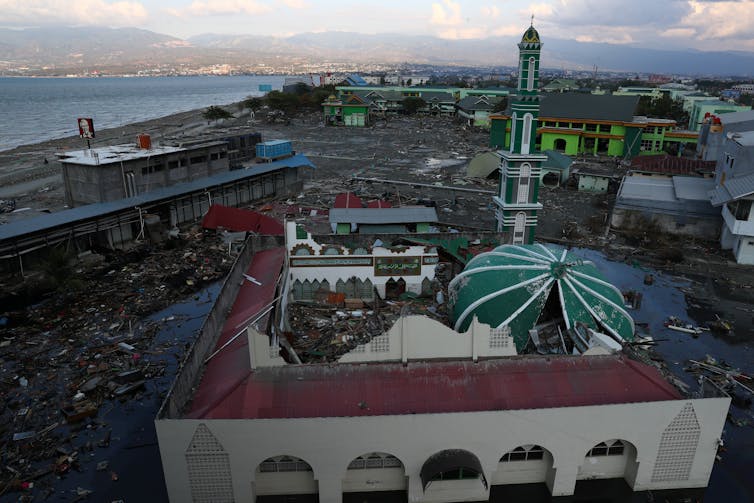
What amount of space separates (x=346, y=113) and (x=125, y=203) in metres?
55.3

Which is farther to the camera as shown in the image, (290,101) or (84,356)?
(290,101)

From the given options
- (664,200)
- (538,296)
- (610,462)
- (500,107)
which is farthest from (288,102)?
(610,462)

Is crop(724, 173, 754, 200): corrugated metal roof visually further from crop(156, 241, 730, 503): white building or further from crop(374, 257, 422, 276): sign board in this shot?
crop(156, 241, 730, 503): white building

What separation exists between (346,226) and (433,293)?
16.5 ft

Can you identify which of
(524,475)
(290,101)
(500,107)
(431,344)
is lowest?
(524,475)

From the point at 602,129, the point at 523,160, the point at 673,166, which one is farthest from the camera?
the point at 602,129

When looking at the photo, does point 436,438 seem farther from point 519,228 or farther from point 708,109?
point 708,109

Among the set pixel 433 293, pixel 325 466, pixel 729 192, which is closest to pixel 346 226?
pixel 433 293

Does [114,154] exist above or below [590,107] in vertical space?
below

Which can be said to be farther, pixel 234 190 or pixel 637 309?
pixel 234 190

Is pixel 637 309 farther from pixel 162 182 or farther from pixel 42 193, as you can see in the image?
pixel 42 193

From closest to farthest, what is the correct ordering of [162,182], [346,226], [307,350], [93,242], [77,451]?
[77,451] < [307,350] < [346,226] < [93,242] < [162,182]

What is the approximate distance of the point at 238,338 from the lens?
12.1m

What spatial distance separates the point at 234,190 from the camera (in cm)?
3144
